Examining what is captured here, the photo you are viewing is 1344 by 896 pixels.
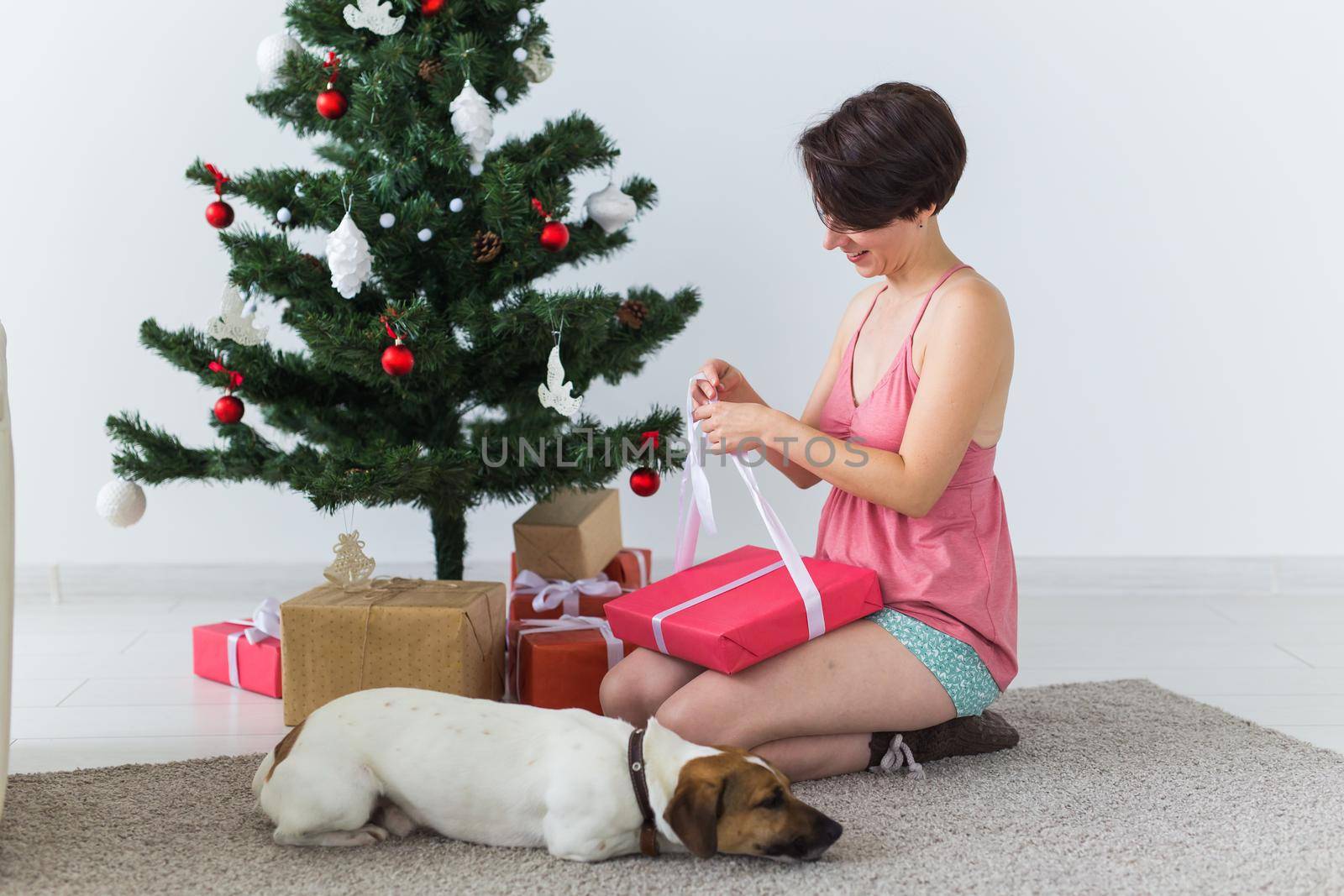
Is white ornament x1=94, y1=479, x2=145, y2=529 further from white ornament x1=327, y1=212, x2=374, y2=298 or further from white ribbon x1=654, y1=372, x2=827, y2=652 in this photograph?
white ribbon x1=654, y1=372, x2=827, y2=652

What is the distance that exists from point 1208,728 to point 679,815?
1.01 metres

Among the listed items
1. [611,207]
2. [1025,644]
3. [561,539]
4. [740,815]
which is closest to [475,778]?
[740,815]

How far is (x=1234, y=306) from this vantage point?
2654 millimetres

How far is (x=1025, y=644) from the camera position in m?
2.29

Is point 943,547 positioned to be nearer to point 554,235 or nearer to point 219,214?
point 554,235

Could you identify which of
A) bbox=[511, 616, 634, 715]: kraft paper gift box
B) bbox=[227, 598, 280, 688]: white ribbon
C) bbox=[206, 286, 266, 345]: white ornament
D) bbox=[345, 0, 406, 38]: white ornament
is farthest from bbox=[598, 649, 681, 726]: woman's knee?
bbox=[345, 0, 406, 38]: white ornament

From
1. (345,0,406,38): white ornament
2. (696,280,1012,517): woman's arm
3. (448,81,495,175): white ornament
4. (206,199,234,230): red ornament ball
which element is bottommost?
(696,280,1012,517): woman's arm

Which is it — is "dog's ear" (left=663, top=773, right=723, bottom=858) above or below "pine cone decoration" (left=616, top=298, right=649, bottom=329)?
below

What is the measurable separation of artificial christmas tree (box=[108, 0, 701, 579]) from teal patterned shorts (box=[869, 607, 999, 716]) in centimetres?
55

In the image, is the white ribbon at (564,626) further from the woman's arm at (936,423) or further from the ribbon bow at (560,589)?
the woman's arm at (936,423)

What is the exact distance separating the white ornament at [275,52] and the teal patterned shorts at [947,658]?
131 centimetres

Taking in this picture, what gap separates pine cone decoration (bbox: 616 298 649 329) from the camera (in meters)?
1.87

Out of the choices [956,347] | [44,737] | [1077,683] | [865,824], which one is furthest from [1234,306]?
[44,737]

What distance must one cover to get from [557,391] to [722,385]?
280mm
